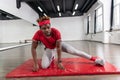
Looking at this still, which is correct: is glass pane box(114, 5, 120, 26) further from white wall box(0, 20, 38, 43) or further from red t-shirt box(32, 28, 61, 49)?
white wall box(0, 20, 38, 43)

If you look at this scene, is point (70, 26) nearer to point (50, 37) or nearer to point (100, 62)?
point (100, 62)

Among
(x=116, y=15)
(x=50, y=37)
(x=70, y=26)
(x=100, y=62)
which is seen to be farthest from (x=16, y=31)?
(x=100, y=62)

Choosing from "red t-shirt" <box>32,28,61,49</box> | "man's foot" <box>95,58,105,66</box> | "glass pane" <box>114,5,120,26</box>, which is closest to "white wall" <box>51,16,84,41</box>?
"glass pane" <box>114,5,120,26</box>

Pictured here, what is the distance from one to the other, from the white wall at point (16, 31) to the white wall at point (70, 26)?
330 cm

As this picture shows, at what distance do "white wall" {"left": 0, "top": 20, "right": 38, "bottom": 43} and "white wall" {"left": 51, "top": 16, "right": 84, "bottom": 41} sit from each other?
10.8 feet

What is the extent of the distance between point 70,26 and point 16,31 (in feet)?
24.5

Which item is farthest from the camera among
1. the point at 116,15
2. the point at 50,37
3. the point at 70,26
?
the point at 70,26

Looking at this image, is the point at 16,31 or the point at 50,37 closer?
the point at 50,37

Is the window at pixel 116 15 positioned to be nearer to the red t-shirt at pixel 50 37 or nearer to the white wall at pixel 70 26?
the red t-shirt at pixel 50 37

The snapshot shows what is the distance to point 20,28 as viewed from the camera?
59.3 ft

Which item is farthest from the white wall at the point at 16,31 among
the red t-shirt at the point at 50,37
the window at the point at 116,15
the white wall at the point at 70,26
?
the red t-shirt at the point at 50,37

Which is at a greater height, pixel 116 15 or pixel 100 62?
pixel 116 15

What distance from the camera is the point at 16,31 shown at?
17.4 metres

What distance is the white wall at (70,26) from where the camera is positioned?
72.1ft
